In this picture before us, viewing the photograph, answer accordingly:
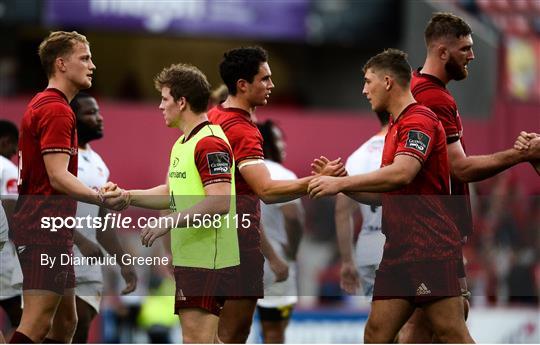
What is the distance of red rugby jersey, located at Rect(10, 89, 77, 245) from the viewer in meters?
7.58

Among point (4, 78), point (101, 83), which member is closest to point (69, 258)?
point (4, 78)

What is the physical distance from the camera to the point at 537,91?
22078 millimetres

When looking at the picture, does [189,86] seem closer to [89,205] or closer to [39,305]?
[89,205]

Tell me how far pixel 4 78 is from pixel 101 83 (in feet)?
10.8

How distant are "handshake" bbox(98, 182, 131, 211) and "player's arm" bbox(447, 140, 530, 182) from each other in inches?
79.4

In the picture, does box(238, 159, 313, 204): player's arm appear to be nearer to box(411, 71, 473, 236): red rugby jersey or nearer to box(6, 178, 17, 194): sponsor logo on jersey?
box(411, 71, 473, 236): red rugby jersey

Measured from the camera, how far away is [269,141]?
10.7m

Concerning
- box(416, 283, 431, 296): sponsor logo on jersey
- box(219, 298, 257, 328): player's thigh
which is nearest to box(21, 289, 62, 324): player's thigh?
box(219, 298, 257, 328): player's thigh

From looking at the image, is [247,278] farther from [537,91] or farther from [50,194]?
[537,91]

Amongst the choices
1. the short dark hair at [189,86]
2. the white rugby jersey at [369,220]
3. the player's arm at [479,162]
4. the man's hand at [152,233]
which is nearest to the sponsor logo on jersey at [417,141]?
the player's arm at [479,162]

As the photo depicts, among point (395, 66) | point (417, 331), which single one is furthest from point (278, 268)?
point (395, 66)

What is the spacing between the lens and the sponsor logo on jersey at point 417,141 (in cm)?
740

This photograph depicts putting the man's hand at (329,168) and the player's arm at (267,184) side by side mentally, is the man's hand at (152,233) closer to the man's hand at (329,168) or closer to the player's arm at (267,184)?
the player's arm at (267,184)

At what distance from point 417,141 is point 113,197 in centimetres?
190
